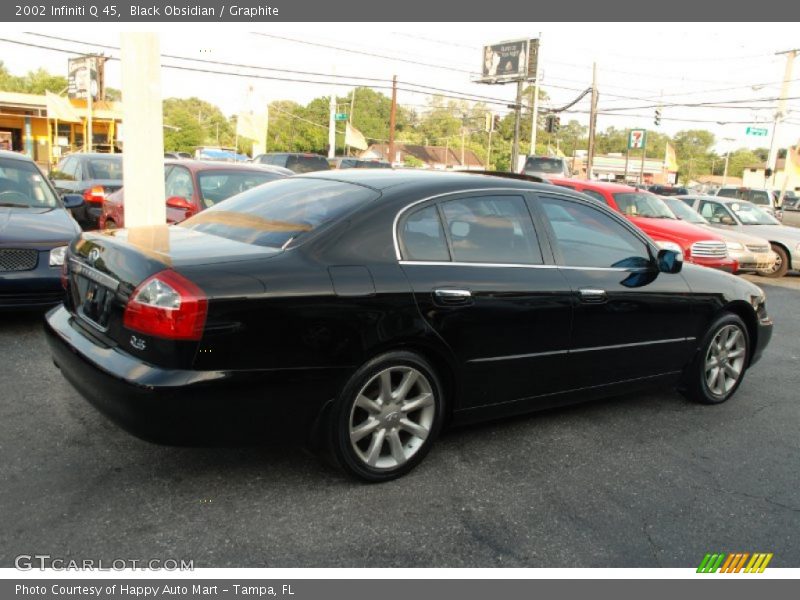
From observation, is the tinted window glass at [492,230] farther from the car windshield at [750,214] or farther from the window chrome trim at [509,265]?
the car windshield at [750,214]

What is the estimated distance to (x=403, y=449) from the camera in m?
3.54

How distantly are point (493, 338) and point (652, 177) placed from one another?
91.8 metres

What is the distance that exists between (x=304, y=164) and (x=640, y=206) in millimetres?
9819

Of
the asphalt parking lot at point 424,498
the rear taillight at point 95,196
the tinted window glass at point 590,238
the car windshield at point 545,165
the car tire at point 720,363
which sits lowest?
the asphalt parking lot at point 424,498

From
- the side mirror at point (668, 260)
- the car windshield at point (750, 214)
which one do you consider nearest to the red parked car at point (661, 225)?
the car windshield at point (750, 214)

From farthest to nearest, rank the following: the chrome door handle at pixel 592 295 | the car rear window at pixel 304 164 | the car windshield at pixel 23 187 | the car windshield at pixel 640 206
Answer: the car rear window at pixel 304 164, the car windshield at pixel 640 206, the car windshield at pixel 23 187, the chrome door handle at pixel 592 295

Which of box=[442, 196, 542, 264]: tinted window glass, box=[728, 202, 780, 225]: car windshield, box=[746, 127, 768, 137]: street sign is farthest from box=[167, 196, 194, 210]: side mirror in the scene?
box=[746, 127, 768, 137]: street sign

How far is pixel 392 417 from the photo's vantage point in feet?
11.3

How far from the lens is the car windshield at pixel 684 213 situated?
1305cm

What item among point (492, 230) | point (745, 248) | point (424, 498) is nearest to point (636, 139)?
point (745, 248)

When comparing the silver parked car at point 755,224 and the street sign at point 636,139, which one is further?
the street sign at point 636,139

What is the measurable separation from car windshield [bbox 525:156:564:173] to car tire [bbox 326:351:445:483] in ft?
73.5

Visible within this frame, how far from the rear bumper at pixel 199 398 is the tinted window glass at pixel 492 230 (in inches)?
42.5
